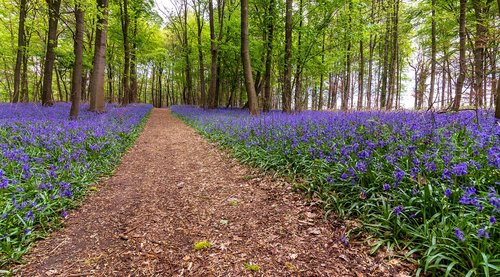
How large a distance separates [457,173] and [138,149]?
25.8ft

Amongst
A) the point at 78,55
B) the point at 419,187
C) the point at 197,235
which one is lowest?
the point at 197,235

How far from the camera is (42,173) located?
13.9ft

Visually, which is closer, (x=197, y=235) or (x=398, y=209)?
(x=398, y=209)

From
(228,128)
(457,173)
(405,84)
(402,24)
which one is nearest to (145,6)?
(228,128)

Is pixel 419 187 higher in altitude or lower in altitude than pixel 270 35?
lower

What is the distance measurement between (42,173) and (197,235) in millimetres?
3249

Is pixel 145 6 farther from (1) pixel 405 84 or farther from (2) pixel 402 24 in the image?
(1) pixel 405 84

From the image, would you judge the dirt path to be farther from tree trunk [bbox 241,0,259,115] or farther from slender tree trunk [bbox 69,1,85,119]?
tree trunk [bbox 241,0,259,115]

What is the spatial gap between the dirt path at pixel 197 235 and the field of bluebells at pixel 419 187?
0.35 meters

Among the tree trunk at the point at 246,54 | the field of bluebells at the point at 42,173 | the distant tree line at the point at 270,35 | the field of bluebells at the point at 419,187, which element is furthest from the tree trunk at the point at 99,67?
the field of bluebells at the point at 419,187

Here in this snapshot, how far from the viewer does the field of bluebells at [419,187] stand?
2.04 m

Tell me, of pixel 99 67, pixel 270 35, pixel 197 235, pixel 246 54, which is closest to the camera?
pixel 197 235

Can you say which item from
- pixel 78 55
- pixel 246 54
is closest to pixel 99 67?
pixel 78 55

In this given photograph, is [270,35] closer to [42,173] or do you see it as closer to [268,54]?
[268,54]
